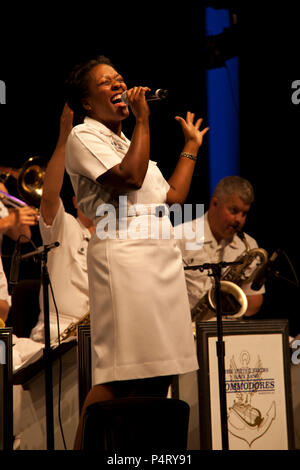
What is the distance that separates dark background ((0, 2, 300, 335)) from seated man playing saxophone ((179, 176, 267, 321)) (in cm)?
34

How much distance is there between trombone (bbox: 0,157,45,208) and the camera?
4.92 meters

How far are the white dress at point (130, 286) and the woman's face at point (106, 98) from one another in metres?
0.14

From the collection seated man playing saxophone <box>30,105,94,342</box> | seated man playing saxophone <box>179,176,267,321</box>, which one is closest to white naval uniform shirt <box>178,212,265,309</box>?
seated man playing saxophone <box>179,176,267,321</box>

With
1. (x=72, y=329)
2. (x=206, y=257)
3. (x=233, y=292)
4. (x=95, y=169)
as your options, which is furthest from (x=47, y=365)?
(x=206, y=257)

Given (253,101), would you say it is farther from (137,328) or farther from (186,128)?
(137,328)

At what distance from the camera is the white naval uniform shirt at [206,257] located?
465cm

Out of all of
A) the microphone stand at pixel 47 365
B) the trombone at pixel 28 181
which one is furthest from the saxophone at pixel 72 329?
the trombone at pixel 28 181

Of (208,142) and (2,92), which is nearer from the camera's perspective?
(2,92)

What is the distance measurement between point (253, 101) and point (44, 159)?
6.36 feet

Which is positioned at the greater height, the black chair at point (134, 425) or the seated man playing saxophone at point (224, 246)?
the seated man playing saxophone at point (224, 246)

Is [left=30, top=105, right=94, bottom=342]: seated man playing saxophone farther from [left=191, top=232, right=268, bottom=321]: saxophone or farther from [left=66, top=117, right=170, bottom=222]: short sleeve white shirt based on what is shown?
[left=66, top=117, right=170, bottom=222]: short sleeve white shirt

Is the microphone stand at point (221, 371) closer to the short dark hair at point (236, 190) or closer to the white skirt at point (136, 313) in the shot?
the white skirt at point (136, 313)

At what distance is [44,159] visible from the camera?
514 cm

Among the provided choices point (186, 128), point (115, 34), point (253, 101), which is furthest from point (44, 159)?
point (186, 128)
